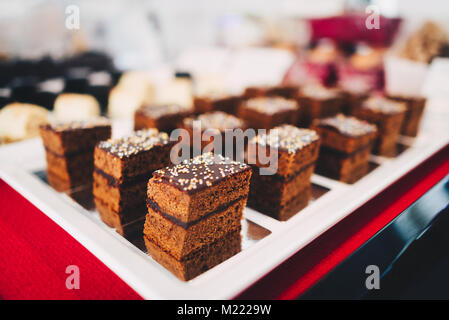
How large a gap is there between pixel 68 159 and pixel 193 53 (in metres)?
5.07

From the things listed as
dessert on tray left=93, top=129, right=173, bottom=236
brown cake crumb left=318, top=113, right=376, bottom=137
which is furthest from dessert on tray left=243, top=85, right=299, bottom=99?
dessert on tray left=93, top=129, right=173, bottom=236

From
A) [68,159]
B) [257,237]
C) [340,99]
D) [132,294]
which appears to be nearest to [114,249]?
[132,294]

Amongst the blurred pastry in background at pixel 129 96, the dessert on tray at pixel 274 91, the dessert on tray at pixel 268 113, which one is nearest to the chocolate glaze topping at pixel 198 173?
the dessert on tray at pixel 268 113

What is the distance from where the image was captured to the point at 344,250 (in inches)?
63.4

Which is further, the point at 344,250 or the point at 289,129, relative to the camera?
the point at 289,129

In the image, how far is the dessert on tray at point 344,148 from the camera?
237cm

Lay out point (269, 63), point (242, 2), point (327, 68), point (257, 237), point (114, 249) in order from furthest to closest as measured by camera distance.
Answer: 1. point (242, 2)
2. point (269, 63)
3. point (327, 68)
4. point (257, 237)
5. point (114, 249)

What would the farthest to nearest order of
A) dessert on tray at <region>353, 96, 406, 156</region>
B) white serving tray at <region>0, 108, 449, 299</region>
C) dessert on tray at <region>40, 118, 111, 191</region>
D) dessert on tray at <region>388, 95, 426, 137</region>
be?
dessert on tray at <region>388, 95, 426, 137</region> < dessert on tray at <region>353, 96, 406, 156</region> < dessert on tray at <region>40, 118, 111, 191</region> < white serving tray at <region>0, 108, 449, 299</region>

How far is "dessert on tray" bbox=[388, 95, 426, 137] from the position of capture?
318 cm

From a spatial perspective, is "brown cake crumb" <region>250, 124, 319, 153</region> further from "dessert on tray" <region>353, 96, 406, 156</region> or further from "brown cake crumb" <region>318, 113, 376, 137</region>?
"dessert on tray" <region>353, 96, 406, 156</region>

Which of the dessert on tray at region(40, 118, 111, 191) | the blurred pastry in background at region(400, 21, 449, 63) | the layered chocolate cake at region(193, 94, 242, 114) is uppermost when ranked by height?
the blurred pastry in background at region(400, 21, 449, 63)

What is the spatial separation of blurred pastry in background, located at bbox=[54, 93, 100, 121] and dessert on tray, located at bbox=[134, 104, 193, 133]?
0.87m
